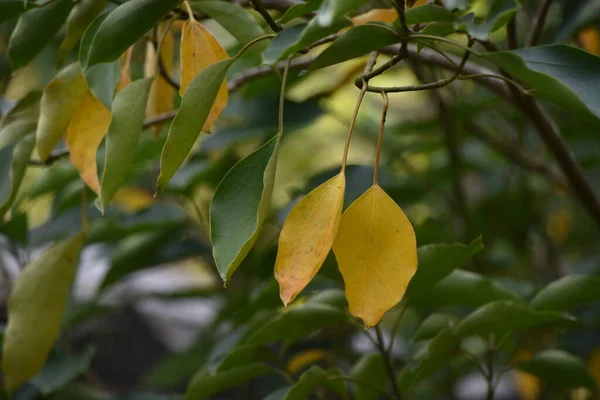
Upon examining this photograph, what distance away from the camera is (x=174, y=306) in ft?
7.86

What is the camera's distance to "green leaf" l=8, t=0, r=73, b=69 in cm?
66

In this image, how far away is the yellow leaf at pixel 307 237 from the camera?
19.4 inches

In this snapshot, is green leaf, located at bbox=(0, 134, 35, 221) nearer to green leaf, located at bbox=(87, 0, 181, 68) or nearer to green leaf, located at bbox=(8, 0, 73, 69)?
green leaf, located at bbox=(8, 0, 73, 69)

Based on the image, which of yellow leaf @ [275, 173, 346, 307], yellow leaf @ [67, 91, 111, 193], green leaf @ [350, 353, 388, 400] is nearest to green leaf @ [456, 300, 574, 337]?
green leaf @ [350, 353, 388, 400]

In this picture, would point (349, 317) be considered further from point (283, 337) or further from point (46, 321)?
point (46, 321)

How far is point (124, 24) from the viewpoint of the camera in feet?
1.82

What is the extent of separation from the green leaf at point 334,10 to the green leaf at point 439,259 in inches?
11.4

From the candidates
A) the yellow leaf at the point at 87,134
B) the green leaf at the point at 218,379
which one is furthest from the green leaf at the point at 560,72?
the green leaf at the point at 218,379

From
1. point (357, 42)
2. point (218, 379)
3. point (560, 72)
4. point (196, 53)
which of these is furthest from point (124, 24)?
point (218, 379)

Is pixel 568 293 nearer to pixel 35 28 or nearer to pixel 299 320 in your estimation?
pixel 299 320

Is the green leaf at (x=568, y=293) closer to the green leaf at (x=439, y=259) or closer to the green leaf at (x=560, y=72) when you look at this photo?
the green leaf at (x=439, y=259)

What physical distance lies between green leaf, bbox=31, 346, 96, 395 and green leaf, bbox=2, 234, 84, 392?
23 centimetres

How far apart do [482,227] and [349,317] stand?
0.91 meters

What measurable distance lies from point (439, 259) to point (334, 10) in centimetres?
32
